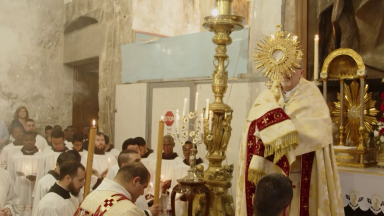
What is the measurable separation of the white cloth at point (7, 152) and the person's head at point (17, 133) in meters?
0.13

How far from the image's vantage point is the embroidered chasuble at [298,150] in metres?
3.14

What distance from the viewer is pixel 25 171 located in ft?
19.7

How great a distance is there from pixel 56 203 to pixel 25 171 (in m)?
2.43

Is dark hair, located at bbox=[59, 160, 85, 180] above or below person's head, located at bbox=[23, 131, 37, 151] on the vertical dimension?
below

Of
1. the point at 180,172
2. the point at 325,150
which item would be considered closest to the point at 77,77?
the point at 180,172

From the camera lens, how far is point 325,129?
10.7ft

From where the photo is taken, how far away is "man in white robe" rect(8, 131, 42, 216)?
19.1 ft

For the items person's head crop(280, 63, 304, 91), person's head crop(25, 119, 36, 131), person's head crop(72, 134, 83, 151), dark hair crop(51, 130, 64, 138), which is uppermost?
person's head crop(280, 63, 304, 91)

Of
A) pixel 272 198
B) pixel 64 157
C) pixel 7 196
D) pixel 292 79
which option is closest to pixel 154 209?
pixel 272 198

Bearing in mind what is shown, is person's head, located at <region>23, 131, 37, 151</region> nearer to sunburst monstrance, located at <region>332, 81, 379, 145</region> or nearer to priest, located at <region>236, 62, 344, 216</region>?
priest, located at <region>236, 62, 344, 216</region>

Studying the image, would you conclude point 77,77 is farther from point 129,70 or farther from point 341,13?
point 341,13

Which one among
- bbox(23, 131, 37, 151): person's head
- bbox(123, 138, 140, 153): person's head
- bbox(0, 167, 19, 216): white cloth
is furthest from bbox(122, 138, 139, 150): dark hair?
bbox(0, 167, 19, 216): white cloth

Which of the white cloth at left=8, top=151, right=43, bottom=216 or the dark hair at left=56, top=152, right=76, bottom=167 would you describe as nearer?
the dark hair at left=56, top=152, right=76, bottom=167

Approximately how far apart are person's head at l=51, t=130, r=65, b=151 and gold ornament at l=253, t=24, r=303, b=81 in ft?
12.3
